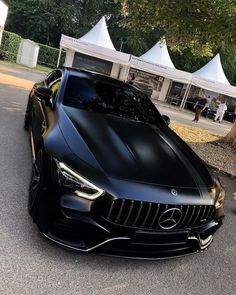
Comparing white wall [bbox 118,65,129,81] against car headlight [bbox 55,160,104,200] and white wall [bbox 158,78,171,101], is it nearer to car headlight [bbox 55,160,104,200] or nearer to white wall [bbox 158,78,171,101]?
white wall [bbox 158,78,171,101]

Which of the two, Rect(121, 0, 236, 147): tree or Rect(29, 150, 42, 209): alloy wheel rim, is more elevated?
Rect(121, 0, 236, 147): tree

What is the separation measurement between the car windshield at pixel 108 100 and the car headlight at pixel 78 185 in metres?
1.69

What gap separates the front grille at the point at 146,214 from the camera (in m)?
3.21

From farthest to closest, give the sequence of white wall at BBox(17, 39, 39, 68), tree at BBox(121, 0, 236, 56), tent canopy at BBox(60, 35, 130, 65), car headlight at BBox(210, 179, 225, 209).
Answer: white wall at BBox(17, 39, 39, 68)
tent canopy at BBox(60, 35, 130, 65)
tree at BBox(121, 0, 236, 56)
car headlight at BBox(210, 179, 225, 209)

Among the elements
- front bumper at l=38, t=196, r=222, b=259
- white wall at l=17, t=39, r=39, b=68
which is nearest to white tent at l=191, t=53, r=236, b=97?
white wall at l=17, t=39, r=39, b=68

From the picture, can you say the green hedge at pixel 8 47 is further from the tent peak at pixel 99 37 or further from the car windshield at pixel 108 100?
the car windshield at pixel 108 100

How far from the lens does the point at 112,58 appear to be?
2577 centimetres

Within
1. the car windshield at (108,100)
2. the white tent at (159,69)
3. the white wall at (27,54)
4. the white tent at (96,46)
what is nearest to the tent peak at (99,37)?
the white tent at (96,46)

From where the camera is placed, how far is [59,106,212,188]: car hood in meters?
3.55

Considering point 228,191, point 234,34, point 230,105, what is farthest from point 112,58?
point 228,191

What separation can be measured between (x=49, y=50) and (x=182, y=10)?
28011 mm

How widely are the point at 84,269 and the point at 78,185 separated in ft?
2.58

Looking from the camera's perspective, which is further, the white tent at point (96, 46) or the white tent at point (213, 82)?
the white tent at point (213, 82)

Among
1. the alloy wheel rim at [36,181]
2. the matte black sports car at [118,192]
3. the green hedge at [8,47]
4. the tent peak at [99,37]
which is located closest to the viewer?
the matte black sports car at [118,192]
